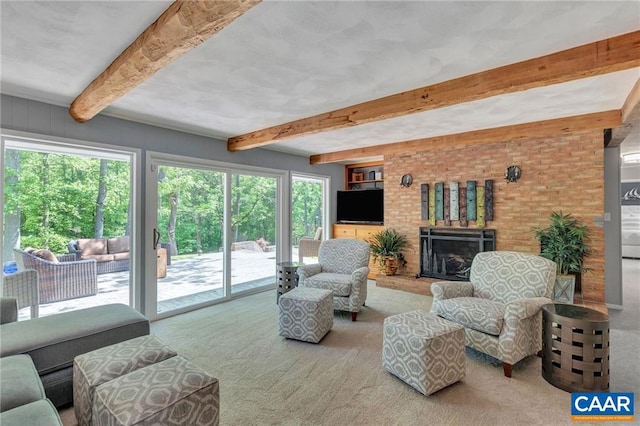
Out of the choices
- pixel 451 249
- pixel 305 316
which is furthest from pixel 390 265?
pixel 305 316

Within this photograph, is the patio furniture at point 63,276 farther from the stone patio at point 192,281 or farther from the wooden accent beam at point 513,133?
the wooden accent beam at point 513,133

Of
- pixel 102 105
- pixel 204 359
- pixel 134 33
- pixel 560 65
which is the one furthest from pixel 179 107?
pixel 560 65

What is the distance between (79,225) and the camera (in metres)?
3.48

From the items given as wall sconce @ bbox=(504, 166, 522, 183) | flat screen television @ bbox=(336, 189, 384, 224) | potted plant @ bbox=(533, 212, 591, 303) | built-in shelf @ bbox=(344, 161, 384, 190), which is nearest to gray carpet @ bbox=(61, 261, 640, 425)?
potted plant @ bbox=(533, 212, 591, 303)

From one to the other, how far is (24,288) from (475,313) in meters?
4.17

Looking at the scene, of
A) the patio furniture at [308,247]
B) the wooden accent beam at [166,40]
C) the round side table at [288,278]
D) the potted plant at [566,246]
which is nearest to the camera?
the wooden accent beam at [166,40]

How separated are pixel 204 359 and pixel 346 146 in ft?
12.8

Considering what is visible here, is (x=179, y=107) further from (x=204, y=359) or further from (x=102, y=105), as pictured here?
(x=204, y=359)

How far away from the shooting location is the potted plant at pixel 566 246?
154 inches

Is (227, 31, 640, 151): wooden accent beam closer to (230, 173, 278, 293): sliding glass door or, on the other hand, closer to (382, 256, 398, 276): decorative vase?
(230, 173, 278, 293): sliding glass door

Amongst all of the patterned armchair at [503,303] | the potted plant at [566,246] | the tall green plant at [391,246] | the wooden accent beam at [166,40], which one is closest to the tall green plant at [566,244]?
the potted plant at [566,246]

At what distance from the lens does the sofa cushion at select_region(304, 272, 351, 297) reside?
3.77m

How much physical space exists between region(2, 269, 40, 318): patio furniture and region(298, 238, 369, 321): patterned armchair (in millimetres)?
2771

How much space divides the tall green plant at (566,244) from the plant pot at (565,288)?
23 cm
